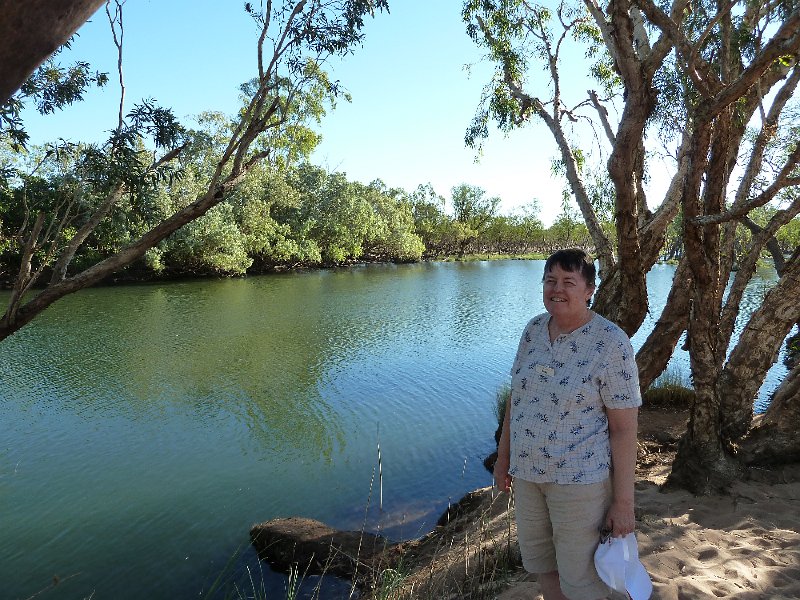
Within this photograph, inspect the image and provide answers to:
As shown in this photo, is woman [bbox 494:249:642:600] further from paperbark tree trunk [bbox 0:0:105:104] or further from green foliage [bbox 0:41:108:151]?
green foliage [bbox 0:41:108:151]

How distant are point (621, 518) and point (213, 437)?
20.6 ft

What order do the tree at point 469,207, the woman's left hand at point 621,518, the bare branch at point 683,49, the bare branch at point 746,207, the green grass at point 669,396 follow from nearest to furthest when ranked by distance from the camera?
the woman's left hand at point 621,518, the bare branch at point 746,207, the bare branch at point 683,49, the green grass at point 669,396, the tree at point 469,207

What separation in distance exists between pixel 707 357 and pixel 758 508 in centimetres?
95

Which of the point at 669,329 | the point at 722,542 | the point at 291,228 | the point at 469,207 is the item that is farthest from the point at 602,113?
the point at 469,207

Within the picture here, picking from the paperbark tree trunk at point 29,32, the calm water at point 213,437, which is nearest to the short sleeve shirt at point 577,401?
the calm water at point 213,437

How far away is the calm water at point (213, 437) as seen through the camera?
471 centimetres

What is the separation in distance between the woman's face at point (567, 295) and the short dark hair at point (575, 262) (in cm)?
2

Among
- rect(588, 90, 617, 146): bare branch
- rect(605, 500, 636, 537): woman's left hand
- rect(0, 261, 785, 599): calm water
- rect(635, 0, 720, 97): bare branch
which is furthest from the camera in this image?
rect(588, 90, 617, 146): bare branch

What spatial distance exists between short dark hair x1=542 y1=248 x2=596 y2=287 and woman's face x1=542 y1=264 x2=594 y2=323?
19 millimetres

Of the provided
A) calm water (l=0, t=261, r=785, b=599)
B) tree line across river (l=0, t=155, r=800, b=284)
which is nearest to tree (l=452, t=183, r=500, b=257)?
tree line across river (l=0, t=155, r=800, b=284)

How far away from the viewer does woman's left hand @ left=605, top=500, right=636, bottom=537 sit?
1853mm

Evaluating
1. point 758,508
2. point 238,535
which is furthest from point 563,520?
point 238,535

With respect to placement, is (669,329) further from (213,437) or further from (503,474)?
(213,437)

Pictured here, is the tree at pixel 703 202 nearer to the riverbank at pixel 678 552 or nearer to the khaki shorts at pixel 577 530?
the riverbank at pixel 678 552
